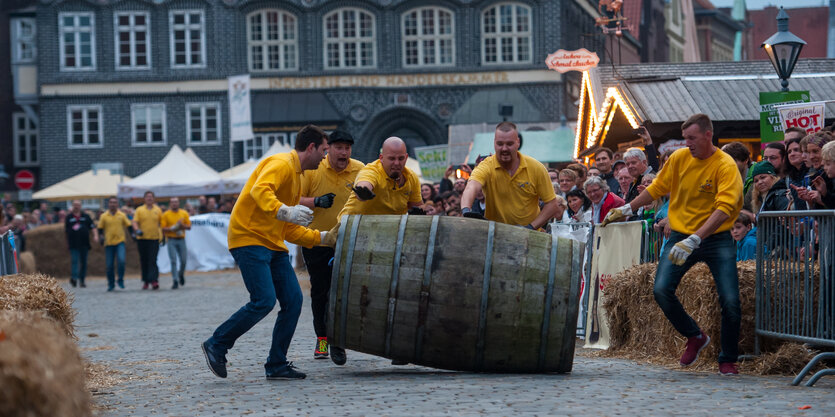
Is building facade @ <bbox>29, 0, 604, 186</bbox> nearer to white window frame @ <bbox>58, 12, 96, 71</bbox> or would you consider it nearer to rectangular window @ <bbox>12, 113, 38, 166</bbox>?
white window frame @ <bbox>58, 12, 96, 71</bbox>

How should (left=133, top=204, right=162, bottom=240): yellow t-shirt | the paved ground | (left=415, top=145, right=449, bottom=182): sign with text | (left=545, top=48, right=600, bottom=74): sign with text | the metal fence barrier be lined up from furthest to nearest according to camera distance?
(left=415, top=145, right=449, bottom=182): sign with text < (left=545, top=48, right=600, bottom=74): sign with text < (left=133, top=204, right=162, bottom=240): yellow t-shirt < the metal fence barrier < the paved ground

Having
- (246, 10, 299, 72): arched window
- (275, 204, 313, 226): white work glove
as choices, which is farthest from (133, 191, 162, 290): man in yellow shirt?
(246, 10, 299, 72): arched window

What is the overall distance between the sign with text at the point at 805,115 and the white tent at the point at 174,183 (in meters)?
23.6

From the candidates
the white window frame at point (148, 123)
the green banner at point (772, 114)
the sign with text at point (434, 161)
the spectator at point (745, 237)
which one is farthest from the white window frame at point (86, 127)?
the spectator at point (745, 237)

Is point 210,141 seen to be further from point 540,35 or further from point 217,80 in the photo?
point 540,35

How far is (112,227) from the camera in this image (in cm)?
2558

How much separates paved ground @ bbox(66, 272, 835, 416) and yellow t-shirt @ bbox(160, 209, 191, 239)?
43.2 feet

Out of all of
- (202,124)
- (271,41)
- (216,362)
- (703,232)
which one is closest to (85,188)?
(202,124)

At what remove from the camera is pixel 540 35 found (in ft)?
166

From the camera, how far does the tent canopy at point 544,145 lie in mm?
28219

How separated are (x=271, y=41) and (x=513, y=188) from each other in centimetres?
4284

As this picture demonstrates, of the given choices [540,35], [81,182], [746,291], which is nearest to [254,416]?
[746,291]

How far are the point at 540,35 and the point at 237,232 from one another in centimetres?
4283

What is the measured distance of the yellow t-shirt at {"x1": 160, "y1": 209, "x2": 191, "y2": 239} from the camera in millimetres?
24750
